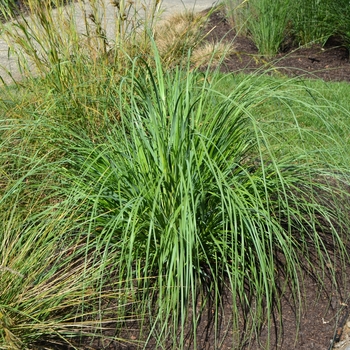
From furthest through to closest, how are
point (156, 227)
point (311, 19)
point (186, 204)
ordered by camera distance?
point (311, 19) → point (156, 227) → point (186, 204)

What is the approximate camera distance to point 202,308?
315 cm

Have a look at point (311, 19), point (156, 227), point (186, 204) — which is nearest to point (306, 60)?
point (311, 19)

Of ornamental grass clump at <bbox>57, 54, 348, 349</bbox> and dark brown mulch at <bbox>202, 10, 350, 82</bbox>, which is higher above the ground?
ornamental grass clump at <bbox>57, 54, 348, 349</bbox>

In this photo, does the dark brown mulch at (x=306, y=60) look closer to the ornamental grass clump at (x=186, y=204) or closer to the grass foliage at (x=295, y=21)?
the grass foliage at (x=295, y=21)

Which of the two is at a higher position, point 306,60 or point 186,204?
point 186,204

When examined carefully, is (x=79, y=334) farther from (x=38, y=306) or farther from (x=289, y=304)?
(x=289, y=304)

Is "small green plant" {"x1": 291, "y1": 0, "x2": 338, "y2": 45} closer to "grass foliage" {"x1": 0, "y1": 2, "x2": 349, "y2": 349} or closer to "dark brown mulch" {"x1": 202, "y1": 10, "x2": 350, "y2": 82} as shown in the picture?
"dark brown mulch" {"x1": 202, "y1": 10, "x2": 350, "y2": 82}

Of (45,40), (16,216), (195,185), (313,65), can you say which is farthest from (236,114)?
(313,65)

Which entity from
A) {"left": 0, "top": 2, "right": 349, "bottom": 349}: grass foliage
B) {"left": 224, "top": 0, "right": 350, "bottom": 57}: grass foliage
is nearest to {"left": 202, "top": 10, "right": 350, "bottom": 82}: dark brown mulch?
{"left": 224, "top": 0, "right": 350, "bottom": 57}: grass foliage

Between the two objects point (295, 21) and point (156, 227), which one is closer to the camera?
point (156, 227)

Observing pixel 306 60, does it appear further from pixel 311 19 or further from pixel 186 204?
pixel 186 204

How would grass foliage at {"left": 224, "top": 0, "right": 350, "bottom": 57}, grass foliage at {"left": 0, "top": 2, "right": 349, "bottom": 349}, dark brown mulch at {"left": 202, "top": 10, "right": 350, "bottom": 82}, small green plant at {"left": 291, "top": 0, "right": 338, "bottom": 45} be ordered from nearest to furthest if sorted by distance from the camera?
grass foliage at {"left": 0, "top": 2, "right": 349, "bottom": 349}, dark brown mulch at {"left": 202, "top": 10, "right": 350, "bottom": 82}, grass foliage at {"left": 224, "top": 0, "right": 350, "bottom": 57}, small green plant at {"left": 291, "top": 0, "right": 338, "bottom": 45}

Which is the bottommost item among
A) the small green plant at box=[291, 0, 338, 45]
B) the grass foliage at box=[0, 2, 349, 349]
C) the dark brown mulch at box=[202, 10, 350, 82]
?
the dark brown mulch at box=[202, 10, 350, 82]

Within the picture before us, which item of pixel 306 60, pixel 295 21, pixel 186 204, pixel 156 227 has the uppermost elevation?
pixel 186 204
